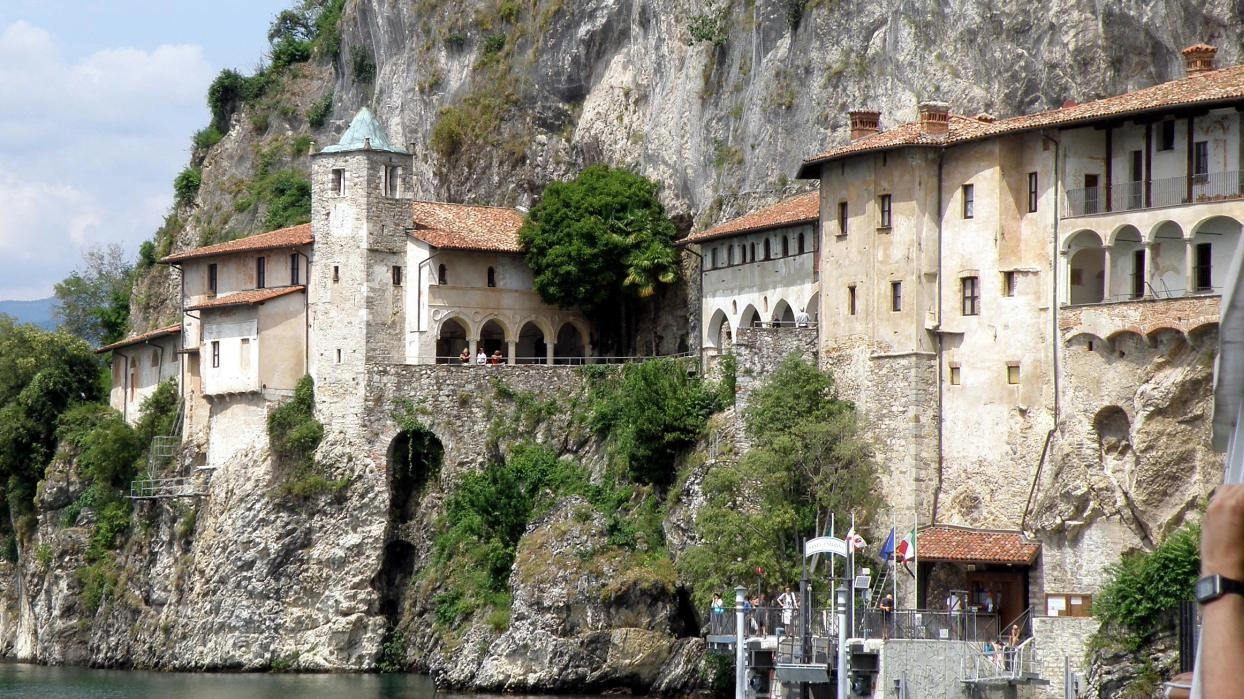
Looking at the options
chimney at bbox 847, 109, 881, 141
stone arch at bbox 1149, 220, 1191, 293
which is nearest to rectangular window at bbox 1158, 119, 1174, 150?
stone arch at bbox 1149, 220, 1191, 293

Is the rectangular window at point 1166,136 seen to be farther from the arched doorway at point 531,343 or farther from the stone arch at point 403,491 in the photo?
the arched doorway at point 531,343

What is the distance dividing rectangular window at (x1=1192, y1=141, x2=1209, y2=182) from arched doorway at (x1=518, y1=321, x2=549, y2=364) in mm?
31284

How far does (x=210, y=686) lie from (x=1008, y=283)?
27955mm

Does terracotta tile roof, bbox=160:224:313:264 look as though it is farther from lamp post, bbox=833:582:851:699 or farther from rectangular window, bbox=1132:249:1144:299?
rectangular window, bbox=1132:249:1144:299

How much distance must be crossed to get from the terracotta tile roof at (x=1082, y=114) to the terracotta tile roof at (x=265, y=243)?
22.2m

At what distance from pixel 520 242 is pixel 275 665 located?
706 inches

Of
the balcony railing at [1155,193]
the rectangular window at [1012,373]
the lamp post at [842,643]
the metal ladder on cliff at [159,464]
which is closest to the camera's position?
Result: the lamp post at [842,643]

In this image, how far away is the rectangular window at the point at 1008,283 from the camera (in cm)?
5347

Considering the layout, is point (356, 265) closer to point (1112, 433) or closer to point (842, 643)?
point (842, 643)

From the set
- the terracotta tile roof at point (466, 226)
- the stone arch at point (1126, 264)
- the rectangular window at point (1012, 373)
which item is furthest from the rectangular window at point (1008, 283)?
the terracotta tile roof at point (466, 226)

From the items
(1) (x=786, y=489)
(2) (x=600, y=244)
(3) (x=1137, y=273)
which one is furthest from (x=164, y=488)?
(3) (x=1137, y=273)

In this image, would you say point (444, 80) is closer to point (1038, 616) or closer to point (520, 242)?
point (520, 242)

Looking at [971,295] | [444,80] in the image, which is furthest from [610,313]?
[971,295]

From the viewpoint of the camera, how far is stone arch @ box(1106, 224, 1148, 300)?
50.5 metres
